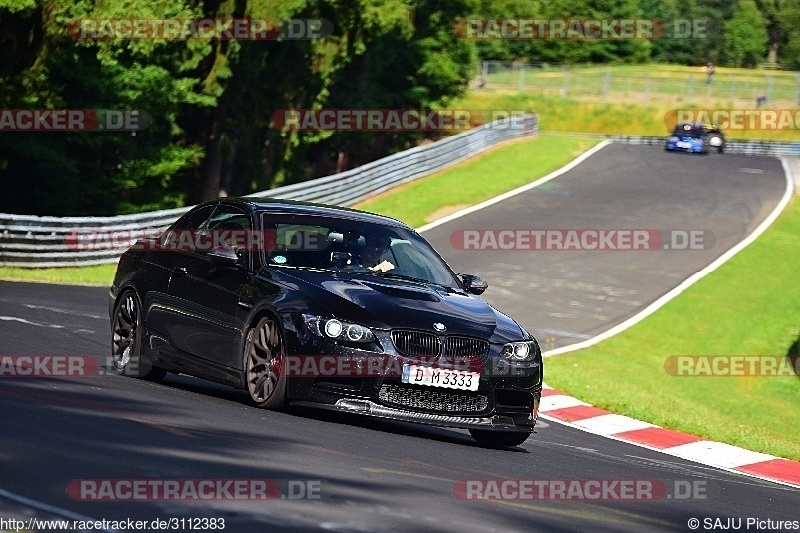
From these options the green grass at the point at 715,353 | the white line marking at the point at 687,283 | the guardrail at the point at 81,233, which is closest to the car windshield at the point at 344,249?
the green grass at the point at 715,353

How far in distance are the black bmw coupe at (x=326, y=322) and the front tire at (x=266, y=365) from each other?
0.04 feet

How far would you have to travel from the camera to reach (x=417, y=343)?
31.4 feet

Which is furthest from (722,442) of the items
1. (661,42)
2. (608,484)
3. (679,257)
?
(661,42)

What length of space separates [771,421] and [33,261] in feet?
46.4

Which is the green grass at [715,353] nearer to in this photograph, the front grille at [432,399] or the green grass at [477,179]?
the front grille at [432,399]

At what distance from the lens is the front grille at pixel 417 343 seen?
953 cm

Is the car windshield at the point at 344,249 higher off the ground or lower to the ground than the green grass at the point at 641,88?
higher

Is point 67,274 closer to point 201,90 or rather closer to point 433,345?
point 201,90

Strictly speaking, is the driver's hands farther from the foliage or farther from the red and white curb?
the foliage

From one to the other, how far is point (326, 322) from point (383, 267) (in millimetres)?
1255

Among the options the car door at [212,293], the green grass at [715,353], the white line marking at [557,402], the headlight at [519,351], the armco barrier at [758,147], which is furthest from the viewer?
the armco barrier at [758,147]

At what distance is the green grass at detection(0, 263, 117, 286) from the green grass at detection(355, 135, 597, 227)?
Answer: 9671 mm

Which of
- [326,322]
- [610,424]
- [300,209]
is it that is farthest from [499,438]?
[610,424]

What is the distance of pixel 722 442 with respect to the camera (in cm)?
1412
